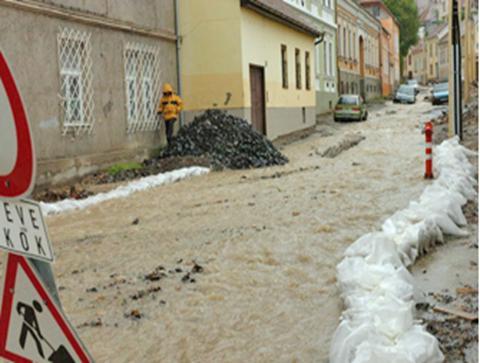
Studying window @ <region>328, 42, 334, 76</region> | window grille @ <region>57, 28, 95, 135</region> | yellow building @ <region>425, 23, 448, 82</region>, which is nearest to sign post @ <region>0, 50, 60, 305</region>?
window grille @ <region>57, 28, 95, 135</region>

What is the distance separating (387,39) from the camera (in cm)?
7294

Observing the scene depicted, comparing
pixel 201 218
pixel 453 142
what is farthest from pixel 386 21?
pixel 201 218

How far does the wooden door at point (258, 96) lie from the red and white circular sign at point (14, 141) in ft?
62.6

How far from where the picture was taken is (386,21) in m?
→ 74.8

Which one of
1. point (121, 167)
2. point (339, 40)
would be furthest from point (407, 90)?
point (121, 167)

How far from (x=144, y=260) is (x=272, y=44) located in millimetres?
17001

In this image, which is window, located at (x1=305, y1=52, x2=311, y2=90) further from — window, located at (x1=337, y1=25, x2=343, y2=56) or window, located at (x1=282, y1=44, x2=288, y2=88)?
window, located at (x1=337, y1=25, x2=343, y2=56)

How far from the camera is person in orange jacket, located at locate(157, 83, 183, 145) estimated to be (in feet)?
58.5

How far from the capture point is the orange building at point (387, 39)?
70.8 metres

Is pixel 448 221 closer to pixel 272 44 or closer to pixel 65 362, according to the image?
pixel 65 362

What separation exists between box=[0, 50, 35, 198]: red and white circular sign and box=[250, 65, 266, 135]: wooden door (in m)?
19.1

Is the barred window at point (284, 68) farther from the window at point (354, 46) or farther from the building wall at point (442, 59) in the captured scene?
the building wall at point (442, 59)

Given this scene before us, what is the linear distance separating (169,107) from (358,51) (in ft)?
126

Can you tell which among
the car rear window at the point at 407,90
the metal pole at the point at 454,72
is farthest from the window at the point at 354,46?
the metal pole at the point at 454,72
